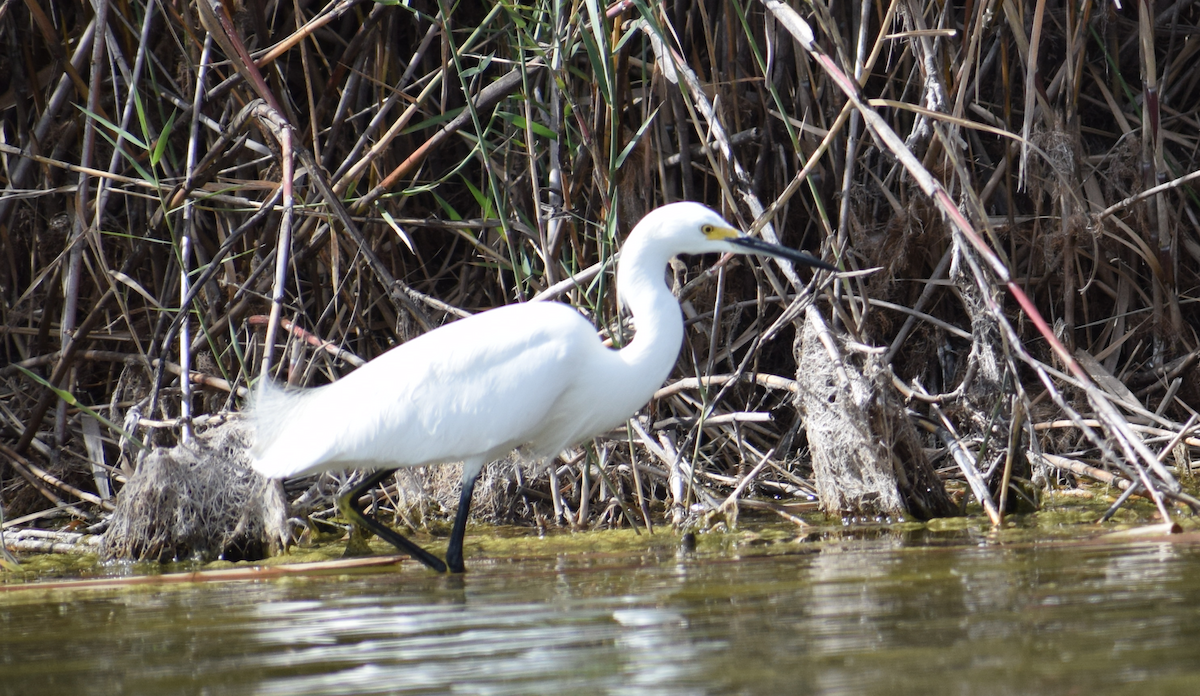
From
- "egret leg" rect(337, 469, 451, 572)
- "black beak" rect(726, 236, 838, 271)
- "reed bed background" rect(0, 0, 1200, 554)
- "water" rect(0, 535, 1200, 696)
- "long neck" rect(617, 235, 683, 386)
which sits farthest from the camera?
"reed bed background" rect(0, 0, 1200, 554)

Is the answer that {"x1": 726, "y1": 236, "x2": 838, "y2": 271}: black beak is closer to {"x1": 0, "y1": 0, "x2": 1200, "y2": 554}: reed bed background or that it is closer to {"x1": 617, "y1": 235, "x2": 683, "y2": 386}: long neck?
{"x1": 617, "y1": 235, "x2": 683, "y2": 386}: long neck

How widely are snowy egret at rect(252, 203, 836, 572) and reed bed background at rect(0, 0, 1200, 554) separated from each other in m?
0.36

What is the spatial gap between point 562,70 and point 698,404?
1.45 m

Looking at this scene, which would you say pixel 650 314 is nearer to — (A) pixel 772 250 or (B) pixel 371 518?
(A) pixel 772 250

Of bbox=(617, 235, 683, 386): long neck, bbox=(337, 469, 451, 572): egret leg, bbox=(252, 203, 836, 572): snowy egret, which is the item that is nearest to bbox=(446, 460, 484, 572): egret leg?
bbox=(252, 203, 836, 572): snowy egret

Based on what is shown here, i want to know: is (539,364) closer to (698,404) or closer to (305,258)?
(698,404)

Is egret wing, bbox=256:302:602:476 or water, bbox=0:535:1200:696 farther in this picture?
egret wing, bbox=256:302:602:476

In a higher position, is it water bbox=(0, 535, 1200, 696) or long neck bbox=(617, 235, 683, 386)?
long neck bbox=(617, 235, 683, 386)

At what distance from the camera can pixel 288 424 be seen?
414cm

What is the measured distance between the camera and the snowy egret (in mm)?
3859

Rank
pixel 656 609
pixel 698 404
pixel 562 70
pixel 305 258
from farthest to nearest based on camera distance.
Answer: pixel 305 258 < pixel 698 404 < pixel 562 70 < pixel 656 609

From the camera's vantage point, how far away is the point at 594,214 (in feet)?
16.5

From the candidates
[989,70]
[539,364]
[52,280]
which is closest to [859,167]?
[989,70]

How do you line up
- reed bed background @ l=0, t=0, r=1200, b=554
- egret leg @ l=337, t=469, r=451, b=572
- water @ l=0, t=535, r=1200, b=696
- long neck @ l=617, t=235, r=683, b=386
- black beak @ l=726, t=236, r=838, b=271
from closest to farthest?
water @ l=0, t=535, r=1200, b=696
black beak @ l=726, t=236, r=838, b=271
long neck @ l=617, t=235, r=683, b=386
egret leg @ l=337, t=469, r=451, b=572
reed bed background @ l=0, t=0, r=1200, b=554
